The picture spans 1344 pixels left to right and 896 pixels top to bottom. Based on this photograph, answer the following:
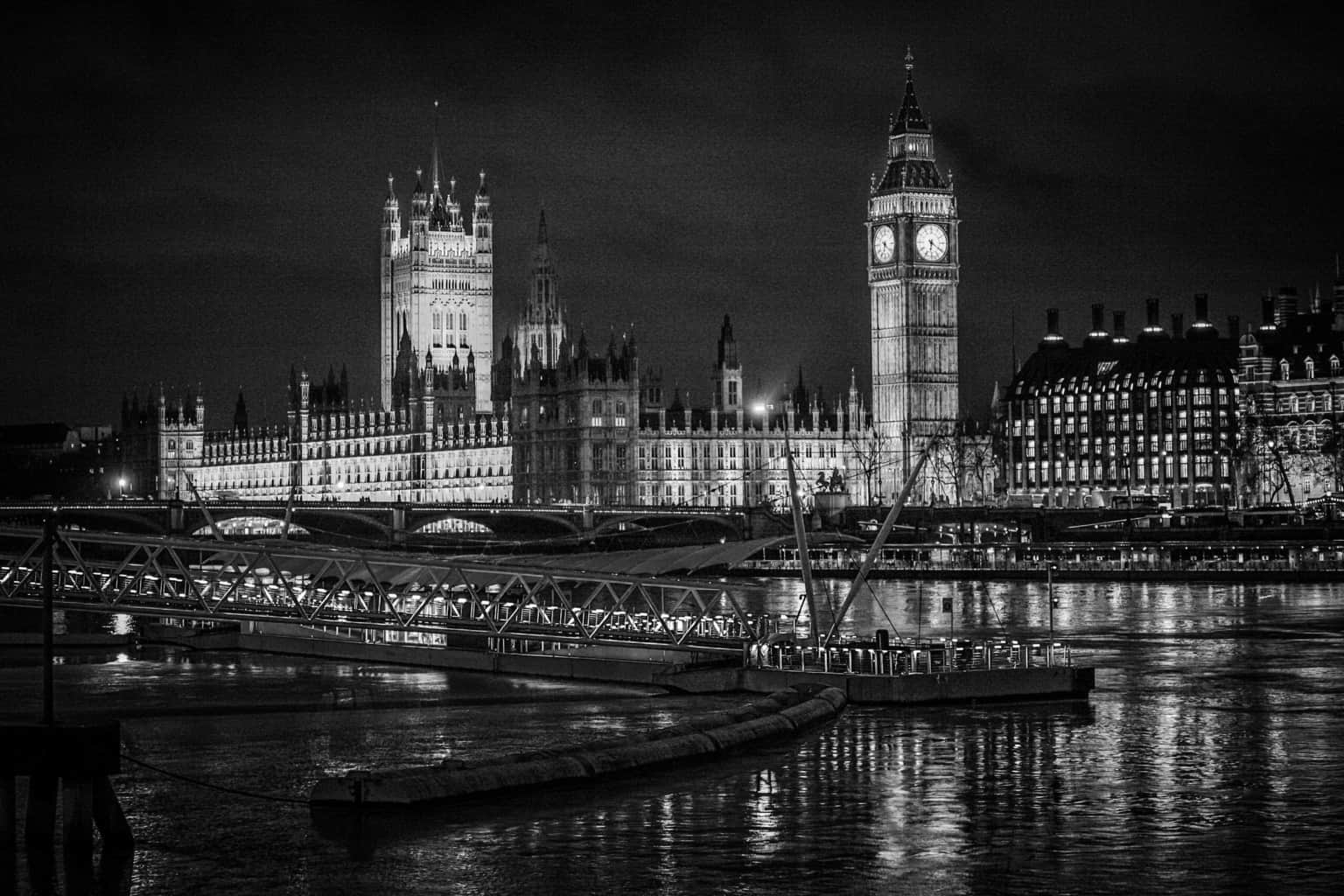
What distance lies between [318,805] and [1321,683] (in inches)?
1093

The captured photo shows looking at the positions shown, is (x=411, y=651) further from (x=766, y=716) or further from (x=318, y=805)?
(x=318, y=805)

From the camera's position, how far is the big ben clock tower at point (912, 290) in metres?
181

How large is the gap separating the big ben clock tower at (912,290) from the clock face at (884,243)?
70mm

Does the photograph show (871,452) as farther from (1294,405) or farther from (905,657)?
(905,657)

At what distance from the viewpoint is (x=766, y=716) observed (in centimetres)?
3916

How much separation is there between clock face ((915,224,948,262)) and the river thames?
128m

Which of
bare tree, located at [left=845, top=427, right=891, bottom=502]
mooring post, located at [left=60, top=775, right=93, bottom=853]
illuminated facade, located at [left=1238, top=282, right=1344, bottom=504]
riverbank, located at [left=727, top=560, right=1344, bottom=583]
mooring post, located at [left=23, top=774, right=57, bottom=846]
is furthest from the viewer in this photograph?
bare tree, located at [left=845, top=427, right=891, bottom=502]

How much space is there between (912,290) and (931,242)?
416cm

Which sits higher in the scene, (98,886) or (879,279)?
(879,279)

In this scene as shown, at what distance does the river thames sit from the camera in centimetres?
2772

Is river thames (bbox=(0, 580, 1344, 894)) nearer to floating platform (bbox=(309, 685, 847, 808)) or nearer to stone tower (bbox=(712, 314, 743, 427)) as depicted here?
floating platform (bbox=(309, 685, 847, 808))

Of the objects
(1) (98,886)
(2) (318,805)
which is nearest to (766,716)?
(2) (318,805)

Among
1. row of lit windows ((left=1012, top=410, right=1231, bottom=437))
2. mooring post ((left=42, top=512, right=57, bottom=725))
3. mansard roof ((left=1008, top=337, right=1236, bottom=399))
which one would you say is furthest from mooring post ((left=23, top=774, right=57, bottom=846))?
Answer: mansard roof ((left=1008, top=337, right=1236, bottom=399))

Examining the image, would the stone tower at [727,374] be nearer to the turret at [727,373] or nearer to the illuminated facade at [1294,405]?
the turret at [727,373]
